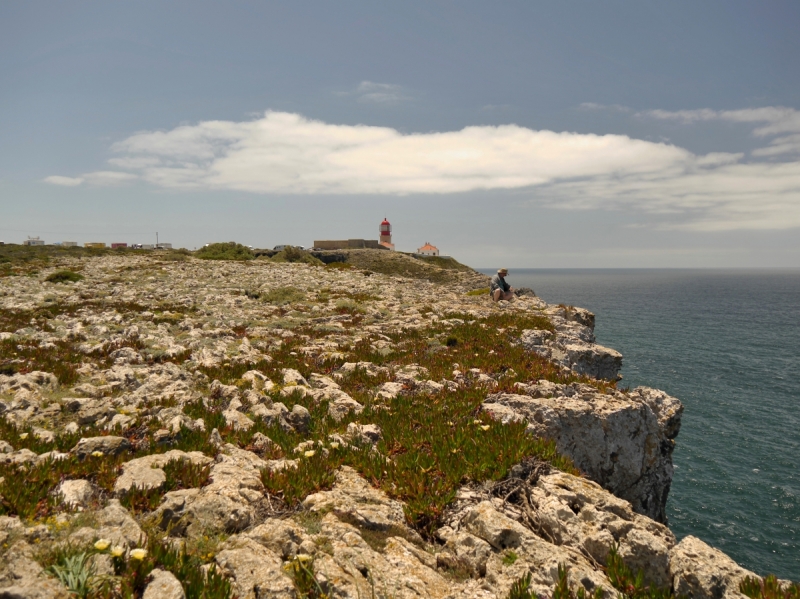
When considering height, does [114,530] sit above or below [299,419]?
above

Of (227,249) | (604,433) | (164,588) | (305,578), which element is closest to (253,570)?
(305,578)

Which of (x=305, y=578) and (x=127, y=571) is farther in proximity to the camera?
(x=305, y=578)

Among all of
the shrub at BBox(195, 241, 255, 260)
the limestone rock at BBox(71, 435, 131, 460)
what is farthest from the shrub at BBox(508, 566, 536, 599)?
the shrub at BBox(195, 241, 255, 260)

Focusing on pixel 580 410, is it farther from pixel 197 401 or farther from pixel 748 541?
pixel 748 541

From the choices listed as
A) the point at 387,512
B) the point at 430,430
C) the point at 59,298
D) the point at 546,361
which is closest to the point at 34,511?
the point at 387,512

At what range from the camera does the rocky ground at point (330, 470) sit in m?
4.09

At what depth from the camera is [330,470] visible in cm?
609

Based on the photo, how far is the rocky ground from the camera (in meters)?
4.09

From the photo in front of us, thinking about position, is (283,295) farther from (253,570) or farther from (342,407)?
(253,570)

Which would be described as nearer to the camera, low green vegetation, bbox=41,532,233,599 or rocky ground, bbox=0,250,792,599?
low green vegetation, bbox=41,532,233,599

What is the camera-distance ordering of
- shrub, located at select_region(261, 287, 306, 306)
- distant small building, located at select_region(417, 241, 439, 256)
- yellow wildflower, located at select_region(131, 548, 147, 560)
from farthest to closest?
distant small building, located at select_region(417, 241, 439, 256)
shrub, located at select_region(261, 287, 306, 306)
yellow wildflower, located at select_region(131, 548, 147, 560)

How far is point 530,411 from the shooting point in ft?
29.4

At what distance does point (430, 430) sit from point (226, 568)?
419cm

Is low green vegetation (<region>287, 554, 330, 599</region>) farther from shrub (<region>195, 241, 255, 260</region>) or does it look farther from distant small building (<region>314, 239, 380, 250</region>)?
distant small building (<region>314, 239, 380, 250</region>)
